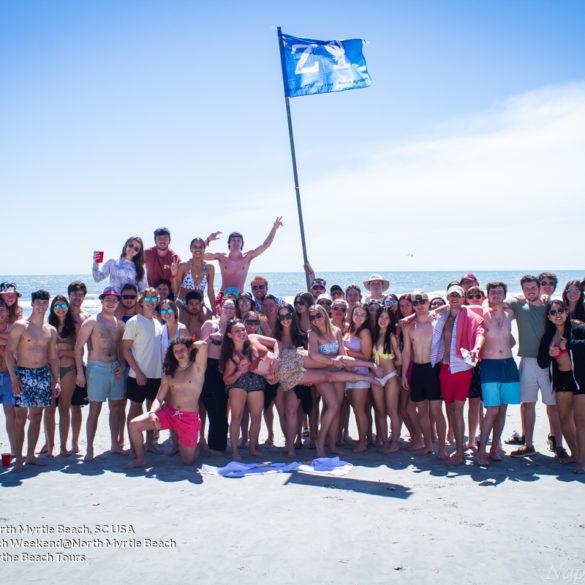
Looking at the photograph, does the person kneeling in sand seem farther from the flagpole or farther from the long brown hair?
the flagpole

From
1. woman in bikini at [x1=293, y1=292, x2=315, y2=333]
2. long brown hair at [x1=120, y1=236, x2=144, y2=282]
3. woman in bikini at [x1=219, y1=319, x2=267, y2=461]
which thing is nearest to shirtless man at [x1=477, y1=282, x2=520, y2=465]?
woman in bikini at [x1=293, y1=292, x2=315, y2=333]

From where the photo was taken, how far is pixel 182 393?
581cm

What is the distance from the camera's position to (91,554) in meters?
3.67

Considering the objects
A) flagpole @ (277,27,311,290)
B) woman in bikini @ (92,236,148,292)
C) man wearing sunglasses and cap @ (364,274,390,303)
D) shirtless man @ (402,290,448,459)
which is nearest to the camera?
shirtless man @ (402,290,448,459)

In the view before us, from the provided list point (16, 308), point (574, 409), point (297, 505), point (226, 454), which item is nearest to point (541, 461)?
point (574, 409)

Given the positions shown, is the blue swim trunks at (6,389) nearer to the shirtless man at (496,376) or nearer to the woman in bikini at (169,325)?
the woman in bikini at (169,325)

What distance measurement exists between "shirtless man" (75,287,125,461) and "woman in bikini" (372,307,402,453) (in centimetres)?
315

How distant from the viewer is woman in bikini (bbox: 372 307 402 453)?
625 cm

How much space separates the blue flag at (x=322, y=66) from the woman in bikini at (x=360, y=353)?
4.64m

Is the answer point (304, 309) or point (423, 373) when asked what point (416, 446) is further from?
point (304, 309)

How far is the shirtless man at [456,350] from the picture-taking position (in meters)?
5.76

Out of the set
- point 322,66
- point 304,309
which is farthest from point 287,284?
point 304,309

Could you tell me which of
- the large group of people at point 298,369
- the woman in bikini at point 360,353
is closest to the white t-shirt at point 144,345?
the large group of people at point 298,369

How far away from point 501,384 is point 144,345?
422 centimetres
